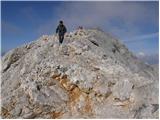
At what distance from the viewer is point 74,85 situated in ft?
62.5

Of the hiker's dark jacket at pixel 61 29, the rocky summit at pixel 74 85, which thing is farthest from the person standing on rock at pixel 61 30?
the rocky summit at pixel 74 85

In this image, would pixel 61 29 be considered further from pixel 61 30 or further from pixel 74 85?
pixel 74 85

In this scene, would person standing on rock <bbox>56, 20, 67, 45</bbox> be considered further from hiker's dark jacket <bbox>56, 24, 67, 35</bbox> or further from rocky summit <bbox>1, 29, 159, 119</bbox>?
rocky summit <bbox>1, 29, 159, 119</bbox>

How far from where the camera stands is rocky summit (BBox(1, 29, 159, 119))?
18.2 meters

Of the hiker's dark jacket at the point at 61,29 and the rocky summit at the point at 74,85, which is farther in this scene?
the hiker's dark jacket at the point at 61,29

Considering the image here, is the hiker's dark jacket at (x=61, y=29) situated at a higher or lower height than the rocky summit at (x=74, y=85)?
higher

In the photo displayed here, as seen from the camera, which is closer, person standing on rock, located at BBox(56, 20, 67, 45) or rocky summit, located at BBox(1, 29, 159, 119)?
rocky summit, located at BBox(1, 29, 159, 119)

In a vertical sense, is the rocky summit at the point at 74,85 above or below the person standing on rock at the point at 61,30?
below

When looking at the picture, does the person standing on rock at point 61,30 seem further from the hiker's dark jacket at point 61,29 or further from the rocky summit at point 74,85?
the rocky summit at point 74,85

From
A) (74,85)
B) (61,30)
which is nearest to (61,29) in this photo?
(61,30)

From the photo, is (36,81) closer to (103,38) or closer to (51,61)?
(51,61)

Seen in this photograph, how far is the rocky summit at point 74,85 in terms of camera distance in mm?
18188

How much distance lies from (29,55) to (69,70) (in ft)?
9.58

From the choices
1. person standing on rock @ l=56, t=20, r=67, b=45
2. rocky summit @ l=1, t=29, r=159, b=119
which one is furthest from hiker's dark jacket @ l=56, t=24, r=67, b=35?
rocky summit @ l=1, t=29, r=159, b=119
